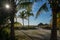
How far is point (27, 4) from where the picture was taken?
18.1 m

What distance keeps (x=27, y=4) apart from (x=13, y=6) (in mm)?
1650

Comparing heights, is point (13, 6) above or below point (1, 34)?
above

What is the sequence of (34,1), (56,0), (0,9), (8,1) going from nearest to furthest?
(56,0)
(34,1)
(8,1)
(0,9)

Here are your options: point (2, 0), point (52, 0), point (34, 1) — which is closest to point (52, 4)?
point (52, 0)

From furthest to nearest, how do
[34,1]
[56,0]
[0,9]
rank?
[0,9] < [34,1] < [56,0]

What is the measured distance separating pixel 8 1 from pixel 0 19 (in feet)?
19.5

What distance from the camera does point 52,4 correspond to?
589 inches

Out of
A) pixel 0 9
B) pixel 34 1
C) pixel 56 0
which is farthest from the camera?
pixel 0 9

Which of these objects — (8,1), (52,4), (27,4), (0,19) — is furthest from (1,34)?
(52,4)

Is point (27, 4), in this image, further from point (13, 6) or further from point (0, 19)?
point (0, 19)

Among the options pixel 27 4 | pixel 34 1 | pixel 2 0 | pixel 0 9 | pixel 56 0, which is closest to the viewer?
pixel 56 0

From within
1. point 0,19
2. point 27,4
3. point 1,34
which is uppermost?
point 27,4

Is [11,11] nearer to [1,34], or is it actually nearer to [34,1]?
[34,1]

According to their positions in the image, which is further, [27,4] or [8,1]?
[8,1]
